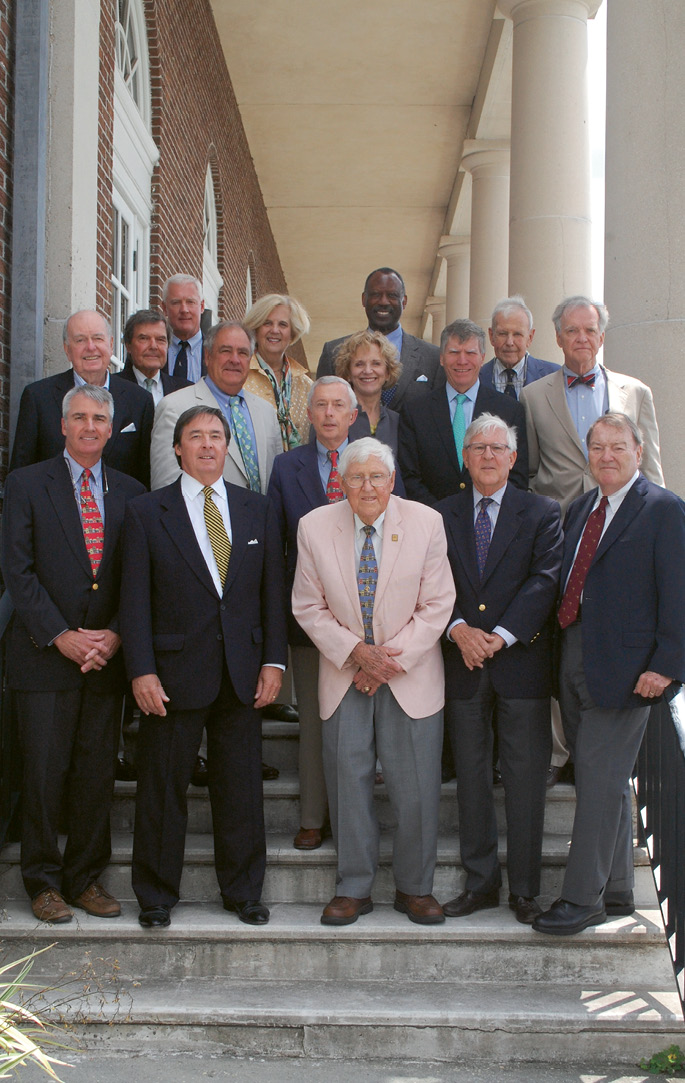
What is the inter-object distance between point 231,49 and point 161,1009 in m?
10.6

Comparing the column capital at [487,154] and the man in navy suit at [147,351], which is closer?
the man in navy suit at [147,351]

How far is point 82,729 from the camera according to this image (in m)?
4.30

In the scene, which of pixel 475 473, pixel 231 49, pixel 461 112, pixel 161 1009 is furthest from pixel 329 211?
pixel 161 1009

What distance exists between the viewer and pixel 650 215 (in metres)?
5.69

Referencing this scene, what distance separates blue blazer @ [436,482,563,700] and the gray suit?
1130 millimetres

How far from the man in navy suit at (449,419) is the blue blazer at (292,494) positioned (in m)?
0.49

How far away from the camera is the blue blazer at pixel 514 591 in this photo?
14.0 feet

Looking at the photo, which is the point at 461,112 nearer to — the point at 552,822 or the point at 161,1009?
the point at 552,822

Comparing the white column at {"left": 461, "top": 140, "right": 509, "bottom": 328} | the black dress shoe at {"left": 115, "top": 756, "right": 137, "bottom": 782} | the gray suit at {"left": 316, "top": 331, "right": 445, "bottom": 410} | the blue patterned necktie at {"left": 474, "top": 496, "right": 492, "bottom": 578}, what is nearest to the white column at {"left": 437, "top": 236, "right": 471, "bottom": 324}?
the white column at {"left": 461, "top": 140, "right": 509, "bottom": 328}

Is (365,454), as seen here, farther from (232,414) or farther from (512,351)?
(512,351)

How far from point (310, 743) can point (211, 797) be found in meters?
0.50

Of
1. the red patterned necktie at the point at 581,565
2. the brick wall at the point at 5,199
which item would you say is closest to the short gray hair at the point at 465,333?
the red patterned necktie at the point at 581,565

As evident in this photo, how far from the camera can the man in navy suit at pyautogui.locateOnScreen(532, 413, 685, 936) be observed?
3.96 meters

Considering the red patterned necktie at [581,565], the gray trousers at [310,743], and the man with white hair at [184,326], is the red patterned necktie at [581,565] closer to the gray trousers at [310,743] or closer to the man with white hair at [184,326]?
the gray trousers at [310,743]
